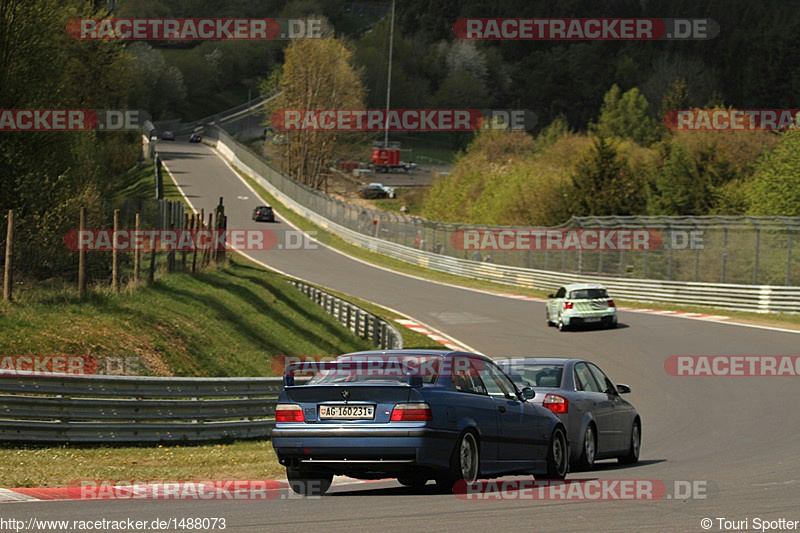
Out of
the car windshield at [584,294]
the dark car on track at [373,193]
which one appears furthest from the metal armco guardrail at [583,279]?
the dark car on track at [373,193]

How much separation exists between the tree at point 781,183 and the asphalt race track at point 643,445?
2213cm

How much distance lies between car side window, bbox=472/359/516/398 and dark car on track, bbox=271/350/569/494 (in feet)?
0.85

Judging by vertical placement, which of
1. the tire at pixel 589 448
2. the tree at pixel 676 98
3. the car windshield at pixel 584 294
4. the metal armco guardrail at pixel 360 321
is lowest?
the metal armco guardrail at pixel 360 321

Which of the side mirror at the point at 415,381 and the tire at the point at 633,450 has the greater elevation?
the side mirror at the point at 415,381

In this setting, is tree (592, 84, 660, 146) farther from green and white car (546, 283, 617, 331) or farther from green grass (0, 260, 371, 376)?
green grass (0, 260, 371, 376)

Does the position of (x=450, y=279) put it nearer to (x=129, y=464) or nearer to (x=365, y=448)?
(x=129, y=464)

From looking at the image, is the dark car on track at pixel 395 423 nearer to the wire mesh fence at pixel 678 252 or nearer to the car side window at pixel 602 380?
the car side window at pixel 602 380

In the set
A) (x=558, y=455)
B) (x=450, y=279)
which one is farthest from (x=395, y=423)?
(x=450, y=279)

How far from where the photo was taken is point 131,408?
15.6 metres

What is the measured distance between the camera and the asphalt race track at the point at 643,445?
28.5ft

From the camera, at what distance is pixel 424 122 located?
16138 centimetres

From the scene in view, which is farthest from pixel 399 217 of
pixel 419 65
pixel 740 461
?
pixel 419 65

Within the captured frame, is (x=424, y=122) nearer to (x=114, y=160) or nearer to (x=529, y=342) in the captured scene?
(x=114, y=160)

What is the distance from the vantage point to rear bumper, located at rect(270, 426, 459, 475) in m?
10.1
